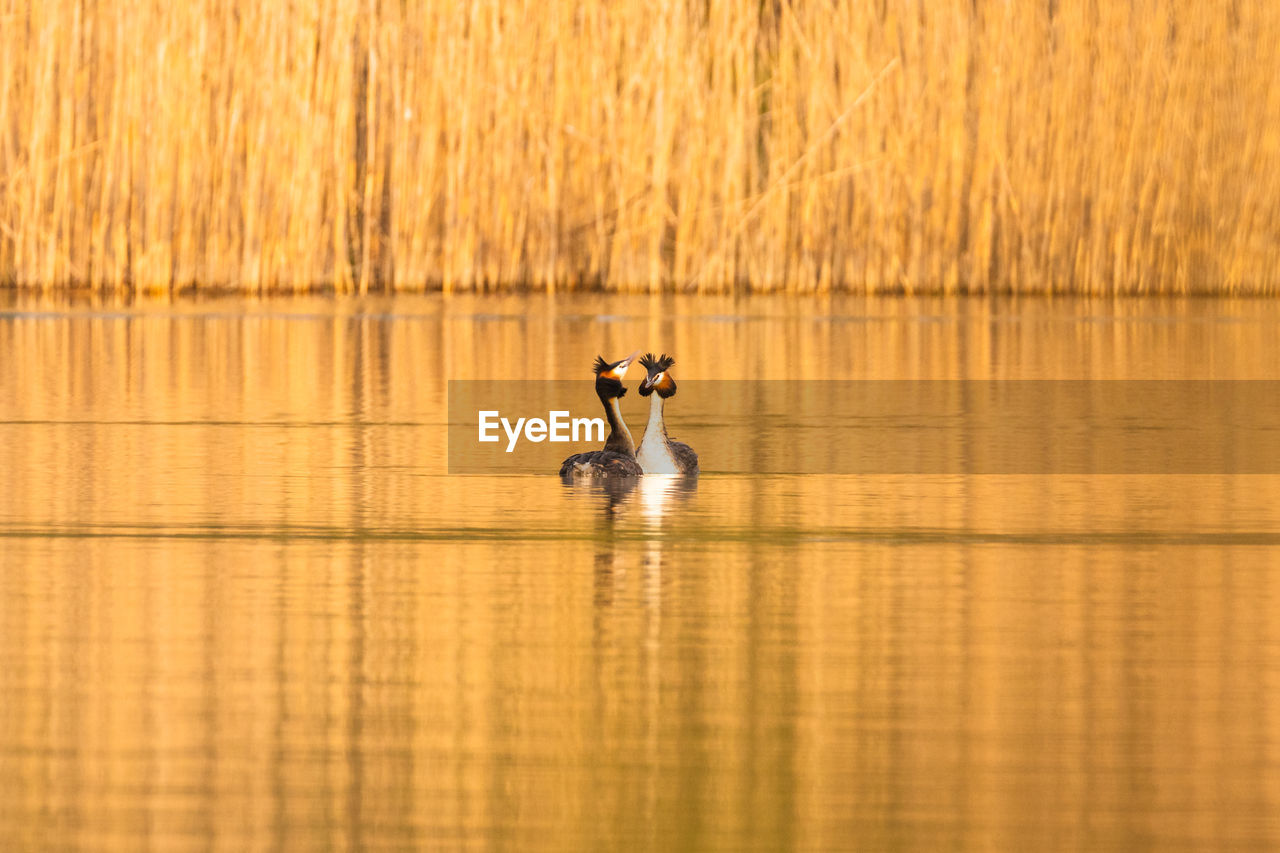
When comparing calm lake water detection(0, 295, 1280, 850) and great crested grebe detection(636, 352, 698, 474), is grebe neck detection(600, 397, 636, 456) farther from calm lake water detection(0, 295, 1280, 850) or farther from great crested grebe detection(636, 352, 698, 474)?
calm lake water detection(0, 295, 1280, 850)

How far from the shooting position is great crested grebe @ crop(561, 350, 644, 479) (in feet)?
13.6

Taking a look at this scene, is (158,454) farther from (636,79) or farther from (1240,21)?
(1240,21)

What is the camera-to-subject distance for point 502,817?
195cm

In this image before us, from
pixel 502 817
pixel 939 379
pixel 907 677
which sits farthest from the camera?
pixel 939 379

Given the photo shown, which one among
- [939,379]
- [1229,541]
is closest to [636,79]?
[939,379]

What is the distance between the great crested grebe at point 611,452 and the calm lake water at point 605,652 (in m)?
0.10

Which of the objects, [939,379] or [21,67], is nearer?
[939,379]

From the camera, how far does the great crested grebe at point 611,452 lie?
13.6ft

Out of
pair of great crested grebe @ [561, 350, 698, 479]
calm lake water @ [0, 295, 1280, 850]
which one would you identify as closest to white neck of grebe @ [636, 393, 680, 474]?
pair of great crested grebe @ [561, 350, 698, 479]

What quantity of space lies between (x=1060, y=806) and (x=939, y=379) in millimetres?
4009

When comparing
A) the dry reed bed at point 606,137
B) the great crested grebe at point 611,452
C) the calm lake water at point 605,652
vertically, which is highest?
the dry reed bed at point 606,137

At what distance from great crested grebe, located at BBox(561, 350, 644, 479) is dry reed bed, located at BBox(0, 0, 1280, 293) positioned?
4528mm

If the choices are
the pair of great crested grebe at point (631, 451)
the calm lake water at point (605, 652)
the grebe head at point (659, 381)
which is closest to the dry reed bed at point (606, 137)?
the calm lake water at point (605, 652)

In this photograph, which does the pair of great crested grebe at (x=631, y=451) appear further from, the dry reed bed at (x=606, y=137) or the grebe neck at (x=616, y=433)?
the dry reed bed at (x=606, y=137)
